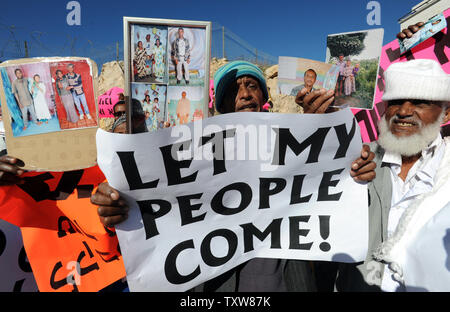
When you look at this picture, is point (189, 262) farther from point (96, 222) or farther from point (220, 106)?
point (220, 106)

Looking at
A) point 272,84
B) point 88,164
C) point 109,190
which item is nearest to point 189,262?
point 109,190

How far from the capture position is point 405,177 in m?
1.86

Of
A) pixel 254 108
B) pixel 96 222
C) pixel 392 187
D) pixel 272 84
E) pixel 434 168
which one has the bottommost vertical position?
pixel 96 222

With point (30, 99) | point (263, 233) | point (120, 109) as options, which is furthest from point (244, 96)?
point (120, 109)

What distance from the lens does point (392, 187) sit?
70.1 inches

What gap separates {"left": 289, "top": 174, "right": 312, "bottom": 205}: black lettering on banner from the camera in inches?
63.2

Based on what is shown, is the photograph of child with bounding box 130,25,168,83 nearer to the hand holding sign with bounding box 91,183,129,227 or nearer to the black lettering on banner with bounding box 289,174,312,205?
the hand holding sign with bounding box 91,183,129,227

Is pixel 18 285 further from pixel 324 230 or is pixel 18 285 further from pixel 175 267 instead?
pixel 324 230

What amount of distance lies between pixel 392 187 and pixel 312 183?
61 cm

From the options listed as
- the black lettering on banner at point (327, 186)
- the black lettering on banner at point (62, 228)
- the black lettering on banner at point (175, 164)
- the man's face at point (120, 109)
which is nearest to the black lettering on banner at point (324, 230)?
the black lettering on banner at point (327, 186)

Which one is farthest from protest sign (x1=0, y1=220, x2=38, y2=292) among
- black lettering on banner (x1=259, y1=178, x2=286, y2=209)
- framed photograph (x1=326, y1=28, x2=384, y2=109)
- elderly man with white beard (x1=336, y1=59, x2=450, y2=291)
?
framed photograph (x1=326, y1=28, x2=384, y2=109)

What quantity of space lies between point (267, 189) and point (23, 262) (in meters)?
1.63

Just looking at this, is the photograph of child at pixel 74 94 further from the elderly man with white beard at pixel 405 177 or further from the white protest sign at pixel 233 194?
the elderly man with white beard at pixel 405 177

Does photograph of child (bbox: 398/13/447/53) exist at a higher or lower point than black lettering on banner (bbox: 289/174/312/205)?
higher
